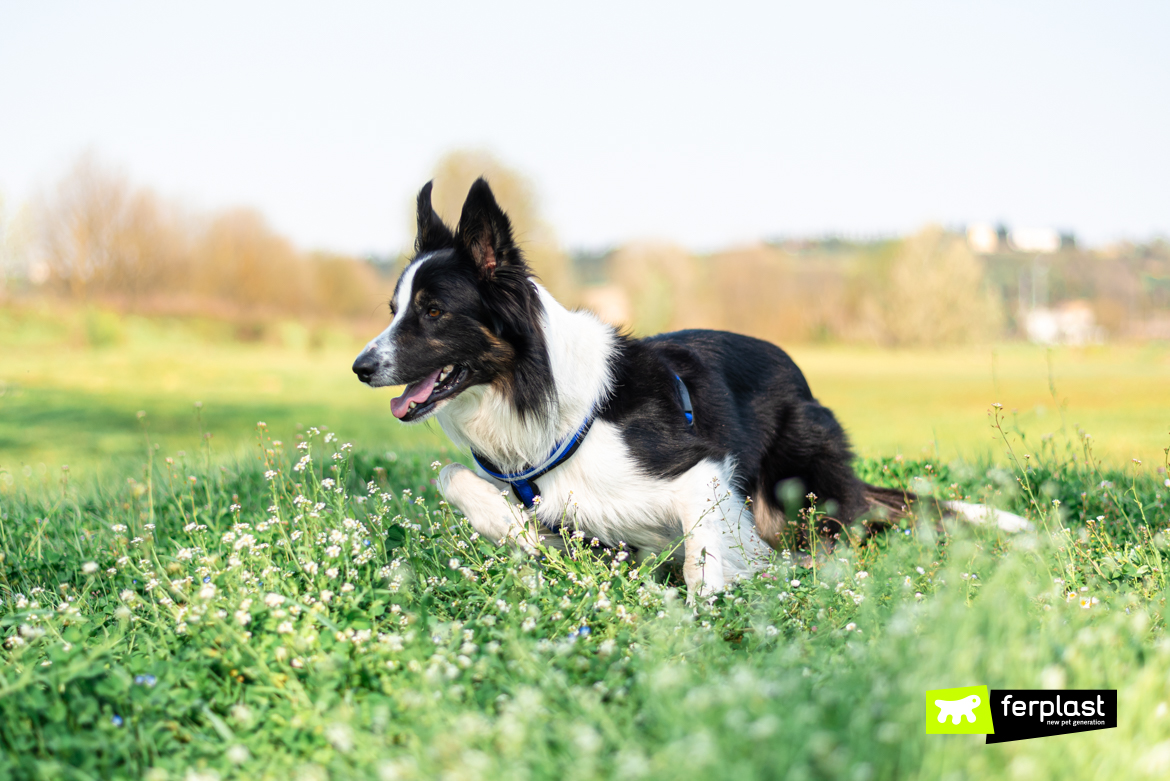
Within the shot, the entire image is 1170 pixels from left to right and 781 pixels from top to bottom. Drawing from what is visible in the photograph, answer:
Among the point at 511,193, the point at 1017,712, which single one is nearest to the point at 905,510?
the point at 1017,712

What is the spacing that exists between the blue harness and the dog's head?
0.23 metres

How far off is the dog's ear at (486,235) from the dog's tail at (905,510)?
299 centimetres

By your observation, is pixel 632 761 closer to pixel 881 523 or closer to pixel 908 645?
pixel 908 645

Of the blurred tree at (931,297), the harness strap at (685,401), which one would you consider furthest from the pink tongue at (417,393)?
the blurred tree at (931,297)

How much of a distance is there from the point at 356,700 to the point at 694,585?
1641 millimetres

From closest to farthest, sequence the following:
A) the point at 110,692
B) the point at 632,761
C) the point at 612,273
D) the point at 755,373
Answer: the point at 632,761, the point at 110,692, the point at 755,373, the point at 612,273

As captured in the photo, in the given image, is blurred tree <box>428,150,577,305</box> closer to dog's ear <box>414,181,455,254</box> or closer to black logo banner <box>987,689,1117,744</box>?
dog's ear <box>414,181,455,254</box>

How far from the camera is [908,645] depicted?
2.23 meters

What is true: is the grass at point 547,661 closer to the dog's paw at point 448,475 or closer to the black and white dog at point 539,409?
the dog's paw at point 448,475

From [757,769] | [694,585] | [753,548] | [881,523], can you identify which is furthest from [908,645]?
[881,523]

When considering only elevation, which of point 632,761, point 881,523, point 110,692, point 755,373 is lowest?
point 881,523

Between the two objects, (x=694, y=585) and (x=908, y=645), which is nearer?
(x=908, y=645)

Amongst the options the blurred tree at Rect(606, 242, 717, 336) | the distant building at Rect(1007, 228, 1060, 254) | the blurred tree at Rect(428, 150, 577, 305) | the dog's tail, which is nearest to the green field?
the dog's tail

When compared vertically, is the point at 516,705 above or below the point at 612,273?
below
